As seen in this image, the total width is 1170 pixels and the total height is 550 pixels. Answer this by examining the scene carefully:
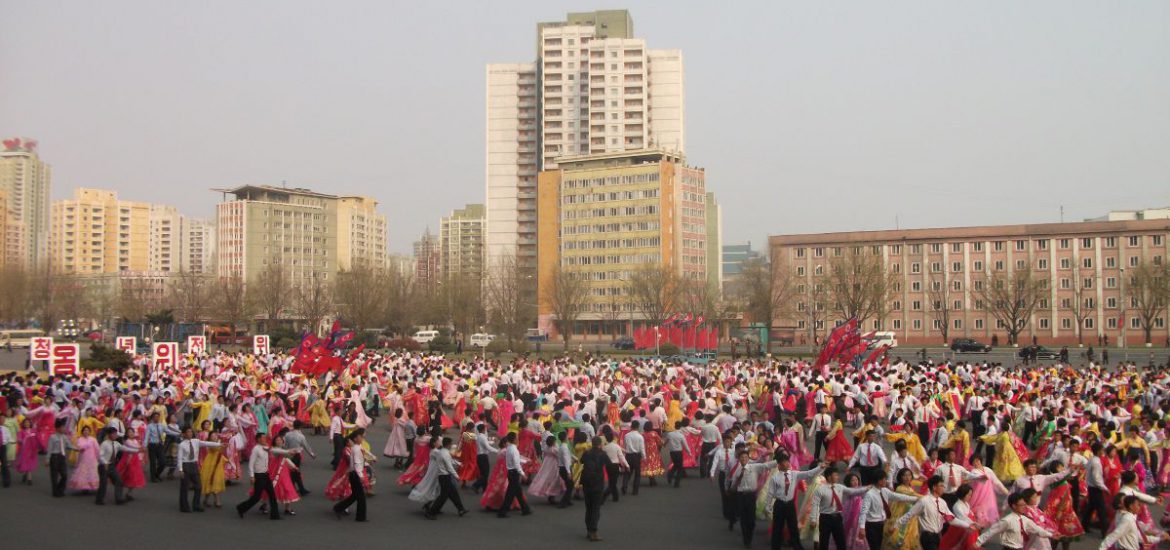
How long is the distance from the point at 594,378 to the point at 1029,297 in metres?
53.9

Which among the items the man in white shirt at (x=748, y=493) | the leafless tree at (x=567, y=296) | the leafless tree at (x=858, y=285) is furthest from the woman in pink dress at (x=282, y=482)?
the leafless tree at (x=567, y=296)

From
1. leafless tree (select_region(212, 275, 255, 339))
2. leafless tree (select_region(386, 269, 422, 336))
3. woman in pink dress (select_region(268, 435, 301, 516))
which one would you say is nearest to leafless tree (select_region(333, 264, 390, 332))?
leafless tree (select_region(386, 269, 422, 336))

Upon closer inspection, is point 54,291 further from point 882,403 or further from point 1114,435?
point 1114,435

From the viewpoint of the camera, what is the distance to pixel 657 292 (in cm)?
7094

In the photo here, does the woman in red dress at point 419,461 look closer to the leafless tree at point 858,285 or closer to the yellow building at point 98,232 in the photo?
the leafless tree at point 858,285

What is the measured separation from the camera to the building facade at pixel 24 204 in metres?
74.9

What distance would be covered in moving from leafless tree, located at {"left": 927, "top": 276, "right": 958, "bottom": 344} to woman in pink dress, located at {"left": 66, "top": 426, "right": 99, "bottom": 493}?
6945 centimetres

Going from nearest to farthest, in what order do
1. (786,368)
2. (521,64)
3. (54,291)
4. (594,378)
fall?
1. (594,378)
2. (786,368)
3. (54,291)
4. (521,64)

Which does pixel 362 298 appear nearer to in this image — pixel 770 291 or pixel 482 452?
pixel 770 291

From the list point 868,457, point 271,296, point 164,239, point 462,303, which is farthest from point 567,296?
point 164,239

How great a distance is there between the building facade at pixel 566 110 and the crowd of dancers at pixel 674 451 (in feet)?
276

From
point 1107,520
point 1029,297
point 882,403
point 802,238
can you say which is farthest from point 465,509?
point 802,238

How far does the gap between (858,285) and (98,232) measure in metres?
136

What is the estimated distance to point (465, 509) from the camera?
13461 mm
